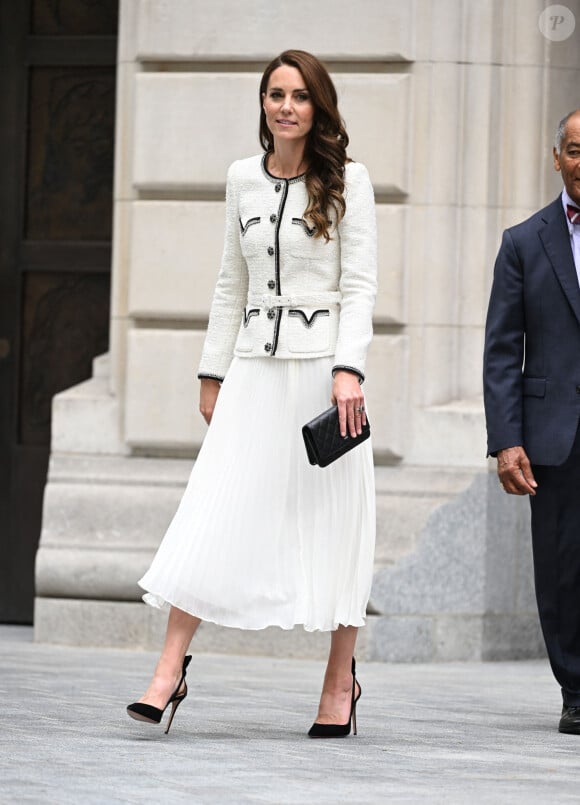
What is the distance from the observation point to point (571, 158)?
5.69 metres

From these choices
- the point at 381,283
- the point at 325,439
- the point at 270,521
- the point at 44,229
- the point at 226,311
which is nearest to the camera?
the point at 325,439

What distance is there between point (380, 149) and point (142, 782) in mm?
4214

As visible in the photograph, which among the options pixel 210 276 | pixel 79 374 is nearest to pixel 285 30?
pixel 210 276

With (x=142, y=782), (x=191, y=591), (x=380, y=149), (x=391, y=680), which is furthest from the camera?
(x=380, y=149)

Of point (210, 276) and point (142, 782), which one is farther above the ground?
point (210, 276)

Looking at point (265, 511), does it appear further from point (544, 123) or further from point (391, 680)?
point (544, 123)

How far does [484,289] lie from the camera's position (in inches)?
325

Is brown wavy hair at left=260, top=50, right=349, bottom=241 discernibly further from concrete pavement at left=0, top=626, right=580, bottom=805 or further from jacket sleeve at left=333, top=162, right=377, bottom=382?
concrete pavement at left=0, top=626, right=580, bottom=805

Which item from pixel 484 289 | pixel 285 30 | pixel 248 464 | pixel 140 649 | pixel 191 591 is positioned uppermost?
pixel 285 30

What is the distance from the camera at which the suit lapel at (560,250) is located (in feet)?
18.8

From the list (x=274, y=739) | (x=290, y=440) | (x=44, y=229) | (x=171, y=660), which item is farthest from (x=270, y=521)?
(x=44, y=229)

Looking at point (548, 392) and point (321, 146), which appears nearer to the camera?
point (321, 146)

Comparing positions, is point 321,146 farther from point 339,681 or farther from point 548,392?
point 339,681

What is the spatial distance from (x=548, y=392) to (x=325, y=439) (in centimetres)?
87
